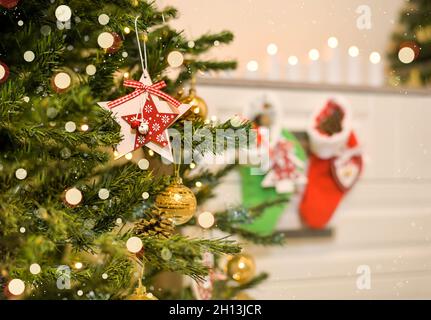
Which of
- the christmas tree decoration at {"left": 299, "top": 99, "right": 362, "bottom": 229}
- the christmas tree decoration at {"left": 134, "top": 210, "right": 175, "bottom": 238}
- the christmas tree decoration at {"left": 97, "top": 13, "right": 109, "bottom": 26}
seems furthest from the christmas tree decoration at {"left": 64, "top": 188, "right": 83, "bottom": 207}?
the christmas tree decoration at {"left": 299, "top": 99, "right": 362, "bottom": 229}

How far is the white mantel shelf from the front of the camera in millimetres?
1343

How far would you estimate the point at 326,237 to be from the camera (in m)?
1.44

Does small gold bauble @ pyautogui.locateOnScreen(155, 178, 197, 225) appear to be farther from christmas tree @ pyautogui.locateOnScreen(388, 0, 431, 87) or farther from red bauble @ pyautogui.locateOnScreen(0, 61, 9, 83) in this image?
christmas tree @ pyautogui.locateOnScreen(388, 0, 431, 87)

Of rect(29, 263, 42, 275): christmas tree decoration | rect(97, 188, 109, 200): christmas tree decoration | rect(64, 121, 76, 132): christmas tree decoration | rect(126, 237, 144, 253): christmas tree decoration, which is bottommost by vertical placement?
rect(29, 263, 42, 275): christmas tree decoration

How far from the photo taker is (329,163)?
1431 millimetres

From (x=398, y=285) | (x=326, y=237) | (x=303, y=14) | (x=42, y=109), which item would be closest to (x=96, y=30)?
(x=42, y=109)

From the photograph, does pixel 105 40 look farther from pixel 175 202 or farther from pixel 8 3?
pixel 175 202

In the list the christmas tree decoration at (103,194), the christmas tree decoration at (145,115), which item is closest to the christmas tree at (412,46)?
the christmas tree decoration at (145,115)

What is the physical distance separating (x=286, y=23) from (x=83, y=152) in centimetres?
86

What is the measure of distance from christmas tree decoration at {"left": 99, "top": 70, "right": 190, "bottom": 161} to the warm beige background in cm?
62

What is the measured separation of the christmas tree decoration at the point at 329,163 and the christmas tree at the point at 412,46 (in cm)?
21

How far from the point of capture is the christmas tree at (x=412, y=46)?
1309mm

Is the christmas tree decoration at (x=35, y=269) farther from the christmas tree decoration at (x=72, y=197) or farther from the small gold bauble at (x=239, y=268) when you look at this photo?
the small gold bauble at (x=239, y=268)

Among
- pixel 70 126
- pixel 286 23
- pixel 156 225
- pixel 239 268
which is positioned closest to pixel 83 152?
pixel 70 126
